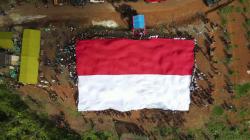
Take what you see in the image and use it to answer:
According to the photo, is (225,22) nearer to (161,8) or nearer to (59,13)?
(161,8)

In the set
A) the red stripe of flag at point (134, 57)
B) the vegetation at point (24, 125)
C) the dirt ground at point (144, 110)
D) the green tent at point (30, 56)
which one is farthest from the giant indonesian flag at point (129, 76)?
the green tent at point (30, 56)

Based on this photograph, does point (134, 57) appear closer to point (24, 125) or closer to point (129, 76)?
point (129, 76)

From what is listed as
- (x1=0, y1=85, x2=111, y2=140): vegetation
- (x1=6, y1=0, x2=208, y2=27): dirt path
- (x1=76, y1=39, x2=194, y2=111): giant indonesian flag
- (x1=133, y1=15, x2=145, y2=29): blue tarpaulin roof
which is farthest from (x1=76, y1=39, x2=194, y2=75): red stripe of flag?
(x1=0, y1=85, x2=111, y2=140): vegetation

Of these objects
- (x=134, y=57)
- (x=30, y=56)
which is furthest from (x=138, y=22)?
(x=30, y=56)

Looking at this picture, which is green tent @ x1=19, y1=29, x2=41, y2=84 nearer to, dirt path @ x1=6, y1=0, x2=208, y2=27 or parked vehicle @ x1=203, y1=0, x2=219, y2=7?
dirt path @ x1=6, y1=0, x2=208, y2=27

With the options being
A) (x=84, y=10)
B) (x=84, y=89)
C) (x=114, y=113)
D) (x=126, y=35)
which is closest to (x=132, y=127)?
(x=114, y=113)
